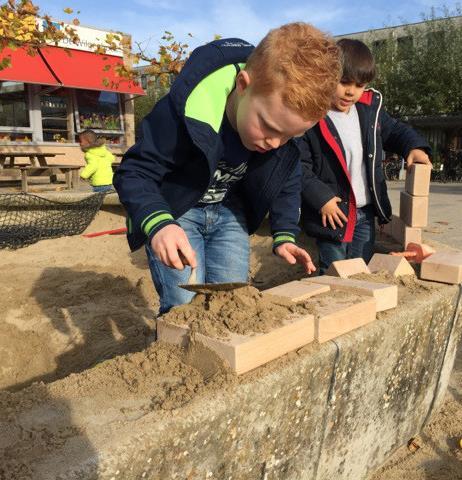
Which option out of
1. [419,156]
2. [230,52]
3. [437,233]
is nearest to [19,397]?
[230,52]

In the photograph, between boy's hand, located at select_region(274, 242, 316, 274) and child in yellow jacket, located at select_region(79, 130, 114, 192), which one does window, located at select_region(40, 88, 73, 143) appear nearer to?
child in yellow jacket, located at select_region(79, 130, 114, 192)

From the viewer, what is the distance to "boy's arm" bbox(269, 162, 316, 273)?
2.26m

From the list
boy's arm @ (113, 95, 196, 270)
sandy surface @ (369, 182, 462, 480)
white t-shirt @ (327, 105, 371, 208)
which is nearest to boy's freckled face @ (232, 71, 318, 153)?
boy's arm @ (113, 95, 196, 270)

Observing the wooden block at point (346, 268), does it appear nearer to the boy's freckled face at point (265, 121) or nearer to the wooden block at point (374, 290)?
the wooden block at point (374, 290)

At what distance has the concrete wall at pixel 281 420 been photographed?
112 centimetres

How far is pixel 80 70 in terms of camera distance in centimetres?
1675

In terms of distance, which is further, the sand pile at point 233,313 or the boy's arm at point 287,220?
the boy's arm at point 287,220

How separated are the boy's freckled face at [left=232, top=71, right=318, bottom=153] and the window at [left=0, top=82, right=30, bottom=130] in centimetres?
1550

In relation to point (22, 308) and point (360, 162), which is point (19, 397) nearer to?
point (360, 162)

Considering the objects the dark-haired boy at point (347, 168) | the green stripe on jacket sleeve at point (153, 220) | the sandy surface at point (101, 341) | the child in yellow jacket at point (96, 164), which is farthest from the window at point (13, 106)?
Result: the green stripe on jacket sleeve at point (153, 220)

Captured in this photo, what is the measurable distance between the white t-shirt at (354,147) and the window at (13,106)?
14.6 m

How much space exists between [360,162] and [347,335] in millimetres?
1684

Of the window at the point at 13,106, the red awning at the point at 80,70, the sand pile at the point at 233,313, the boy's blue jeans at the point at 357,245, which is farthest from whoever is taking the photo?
the red awning at the point at 80,70

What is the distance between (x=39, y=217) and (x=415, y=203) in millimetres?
4787
